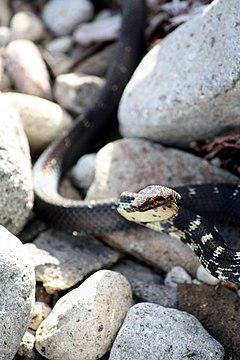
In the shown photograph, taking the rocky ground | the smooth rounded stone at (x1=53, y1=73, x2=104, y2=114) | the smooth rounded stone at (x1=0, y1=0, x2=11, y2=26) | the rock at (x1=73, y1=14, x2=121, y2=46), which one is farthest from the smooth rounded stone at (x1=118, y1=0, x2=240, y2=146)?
the smooth rounded stone at (x1=0, y1=0, x2=11, y2=26)

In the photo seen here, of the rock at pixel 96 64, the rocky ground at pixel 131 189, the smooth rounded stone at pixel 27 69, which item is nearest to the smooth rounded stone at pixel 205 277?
the rocky ground at pixel 131 189

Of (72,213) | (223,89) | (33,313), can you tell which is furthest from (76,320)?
(223,89)

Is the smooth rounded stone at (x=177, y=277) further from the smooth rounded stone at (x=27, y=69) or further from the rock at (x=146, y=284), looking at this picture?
the smooth rounded stone at (x=27, y=69)

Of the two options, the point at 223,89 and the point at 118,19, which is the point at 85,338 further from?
the point at 118,19

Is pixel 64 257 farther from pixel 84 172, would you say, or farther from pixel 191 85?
pixel 191 85

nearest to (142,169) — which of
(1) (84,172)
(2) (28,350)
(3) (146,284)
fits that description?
(1) (84,172)
